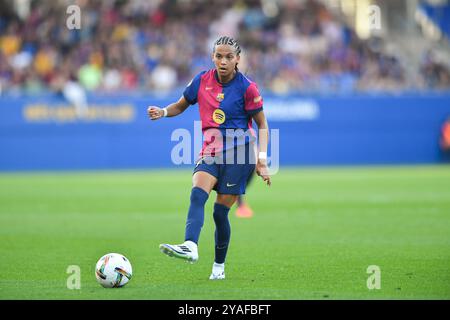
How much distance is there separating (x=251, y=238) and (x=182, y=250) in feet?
14.8

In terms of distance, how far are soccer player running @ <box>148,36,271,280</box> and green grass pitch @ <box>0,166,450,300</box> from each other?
76cm

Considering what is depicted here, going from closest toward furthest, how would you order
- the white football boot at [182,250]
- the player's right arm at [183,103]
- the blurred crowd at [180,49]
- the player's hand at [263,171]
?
the white football boot at [182,250] < the player's hand at [263,171] < the player's right arm at [183,103] < the blurred crowd at [180,49]

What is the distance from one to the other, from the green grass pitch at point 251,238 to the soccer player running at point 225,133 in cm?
76

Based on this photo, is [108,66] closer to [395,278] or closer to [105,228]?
[105,228]

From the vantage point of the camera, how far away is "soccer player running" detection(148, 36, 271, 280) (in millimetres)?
9000

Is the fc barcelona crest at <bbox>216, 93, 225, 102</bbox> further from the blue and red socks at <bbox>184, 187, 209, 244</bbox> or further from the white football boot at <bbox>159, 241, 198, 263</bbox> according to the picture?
the white football boot at <bbox>159, 241, 198, 263</bbox>

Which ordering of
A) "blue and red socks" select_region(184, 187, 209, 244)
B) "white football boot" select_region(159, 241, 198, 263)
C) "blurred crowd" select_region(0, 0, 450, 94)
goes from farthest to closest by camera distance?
"blurred crowd" select_region(0, 0, 450, 94) < "blue and red socks" select_region(184, 187, 209, 244) < "white football boot" select_region(159, 241, 198, 263)

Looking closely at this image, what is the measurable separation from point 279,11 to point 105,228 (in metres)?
18.6

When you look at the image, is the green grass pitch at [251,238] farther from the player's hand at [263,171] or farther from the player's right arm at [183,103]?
the player's right arm at [183,103]

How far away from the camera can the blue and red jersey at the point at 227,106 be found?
29.8 ft

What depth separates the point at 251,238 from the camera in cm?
1274

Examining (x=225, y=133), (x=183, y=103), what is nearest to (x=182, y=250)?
(x=225, y=133)

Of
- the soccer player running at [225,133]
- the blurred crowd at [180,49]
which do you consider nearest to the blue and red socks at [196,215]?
the soccer player running at [225,133]

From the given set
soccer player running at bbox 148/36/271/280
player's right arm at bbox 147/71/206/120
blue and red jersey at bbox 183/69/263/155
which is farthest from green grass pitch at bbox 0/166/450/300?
player's right arm at bbox 147/71/206/120
